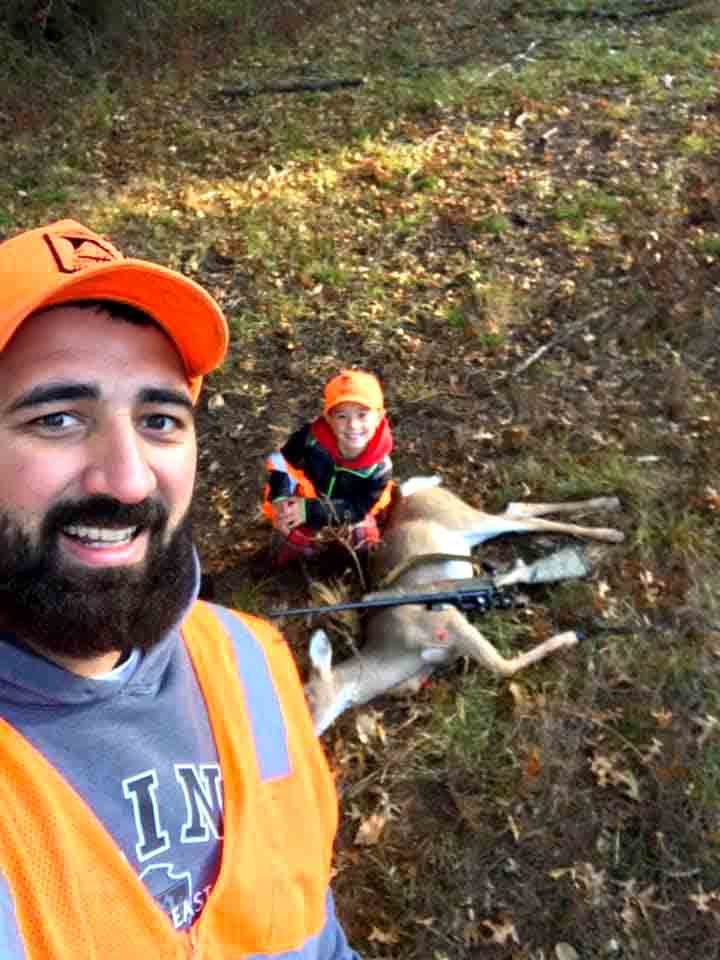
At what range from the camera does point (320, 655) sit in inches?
181

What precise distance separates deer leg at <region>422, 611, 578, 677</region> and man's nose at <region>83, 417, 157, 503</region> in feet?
10.4

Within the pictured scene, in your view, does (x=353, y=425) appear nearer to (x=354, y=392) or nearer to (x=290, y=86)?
(x=354, y=392)

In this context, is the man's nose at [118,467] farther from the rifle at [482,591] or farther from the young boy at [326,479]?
the young boy at [326,479]

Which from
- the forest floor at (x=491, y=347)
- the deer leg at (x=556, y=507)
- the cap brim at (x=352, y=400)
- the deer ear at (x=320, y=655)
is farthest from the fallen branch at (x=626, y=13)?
the deer ear at (x=320, y=655)

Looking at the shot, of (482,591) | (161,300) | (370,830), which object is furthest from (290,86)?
(161,300)

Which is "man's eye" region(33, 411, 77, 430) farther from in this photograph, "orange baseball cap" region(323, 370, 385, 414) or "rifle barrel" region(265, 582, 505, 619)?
"rifle barrel" region(265, 582, 505, 619)

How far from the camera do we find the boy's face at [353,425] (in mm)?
4785

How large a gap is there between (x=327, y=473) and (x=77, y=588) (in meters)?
3.37

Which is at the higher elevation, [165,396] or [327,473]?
[165,396]

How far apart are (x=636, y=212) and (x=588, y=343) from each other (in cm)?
188

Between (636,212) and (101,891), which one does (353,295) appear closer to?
(636,212)

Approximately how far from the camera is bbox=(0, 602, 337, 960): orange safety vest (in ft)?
5.16

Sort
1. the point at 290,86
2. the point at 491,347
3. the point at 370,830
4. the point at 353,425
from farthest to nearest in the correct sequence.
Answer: the point at 290,86, the point at 491,347, the point at 353,425, the point at 370,830

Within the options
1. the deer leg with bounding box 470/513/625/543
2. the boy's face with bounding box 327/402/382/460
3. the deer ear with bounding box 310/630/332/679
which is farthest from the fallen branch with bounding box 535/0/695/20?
the deer ear with bounding box 310/630/332/679
